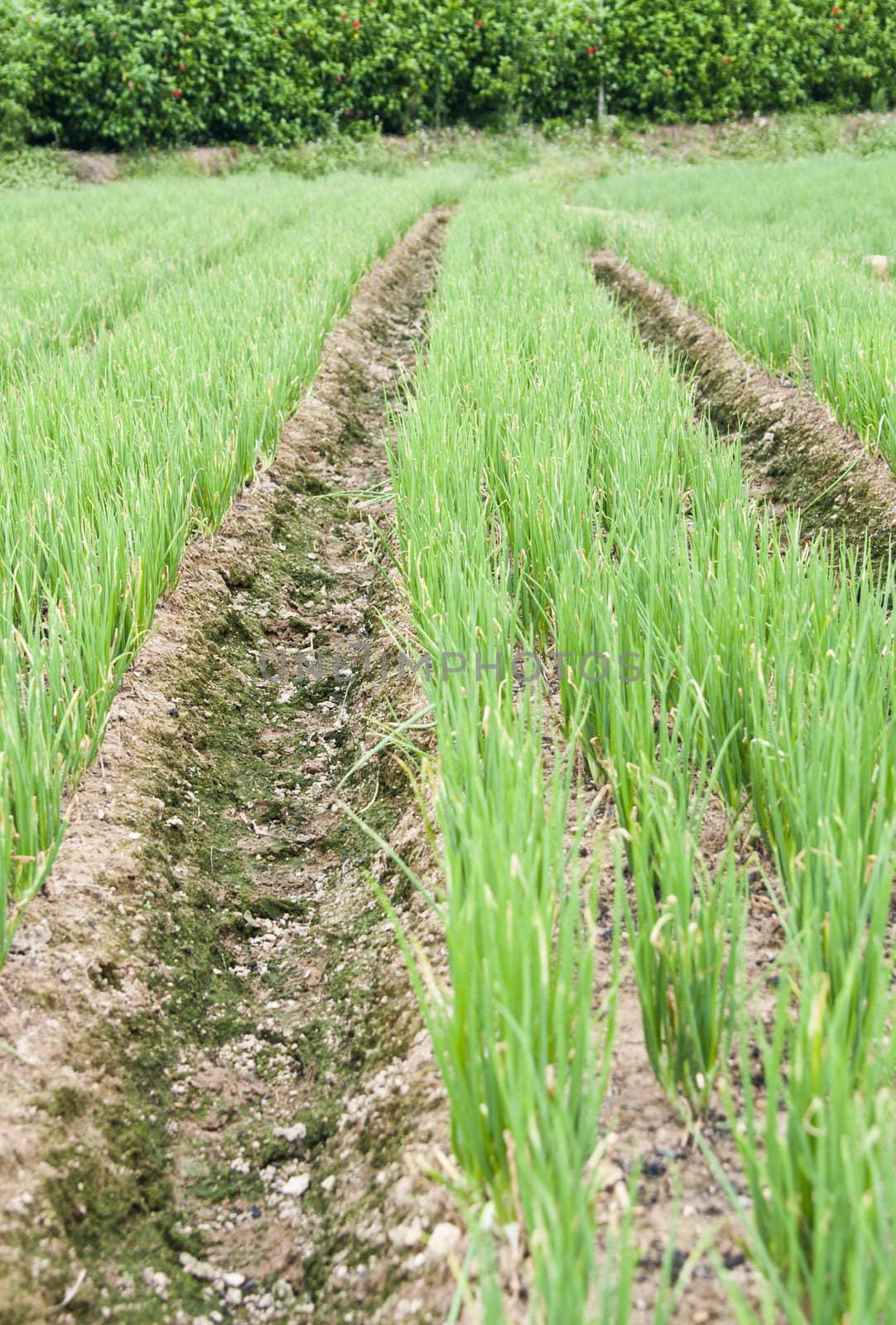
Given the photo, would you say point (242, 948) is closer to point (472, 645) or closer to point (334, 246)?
point (472, 645)

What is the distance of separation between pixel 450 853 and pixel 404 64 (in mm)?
16072

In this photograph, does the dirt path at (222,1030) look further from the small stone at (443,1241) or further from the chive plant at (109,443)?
the chive plant at (109,443)

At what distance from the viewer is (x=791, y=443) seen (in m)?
3.37

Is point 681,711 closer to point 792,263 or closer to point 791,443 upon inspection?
point 791,443

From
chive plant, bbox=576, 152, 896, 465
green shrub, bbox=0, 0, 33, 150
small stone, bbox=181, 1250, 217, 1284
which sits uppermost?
green shrub, bbox=0, 0, 33, 150

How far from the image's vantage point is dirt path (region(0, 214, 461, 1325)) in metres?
1.06

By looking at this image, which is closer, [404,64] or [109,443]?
[109,443]

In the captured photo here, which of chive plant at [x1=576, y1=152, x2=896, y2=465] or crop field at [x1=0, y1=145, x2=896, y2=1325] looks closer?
crop field at [x1=0, y1=145, x2=896, y2=1325]

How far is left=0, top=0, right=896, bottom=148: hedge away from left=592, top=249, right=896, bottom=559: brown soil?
11.3 metres

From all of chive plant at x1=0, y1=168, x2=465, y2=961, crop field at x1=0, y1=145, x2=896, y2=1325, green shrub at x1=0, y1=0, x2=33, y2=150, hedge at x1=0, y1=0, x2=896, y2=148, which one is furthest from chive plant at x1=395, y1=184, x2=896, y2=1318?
hedge at x1=0, y1=0, x2=896, y2=148

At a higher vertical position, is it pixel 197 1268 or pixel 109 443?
pixel 109 443

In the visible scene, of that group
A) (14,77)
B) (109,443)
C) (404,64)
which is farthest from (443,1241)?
(404,64)

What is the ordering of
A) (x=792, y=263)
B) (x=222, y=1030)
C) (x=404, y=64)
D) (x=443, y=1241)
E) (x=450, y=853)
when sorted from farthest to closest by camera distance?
1. (x=404, y=64)
2. (x=792, y=263)
3. (x=222, y=1030)
4. (x=450, y=853)
5. (x=443, y=1241)

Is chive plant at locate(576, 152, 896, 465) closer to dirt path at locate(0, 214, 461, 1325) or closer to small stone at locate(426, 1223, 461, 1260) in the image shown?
dirt path at locate(0, 214, 461, 1325)
